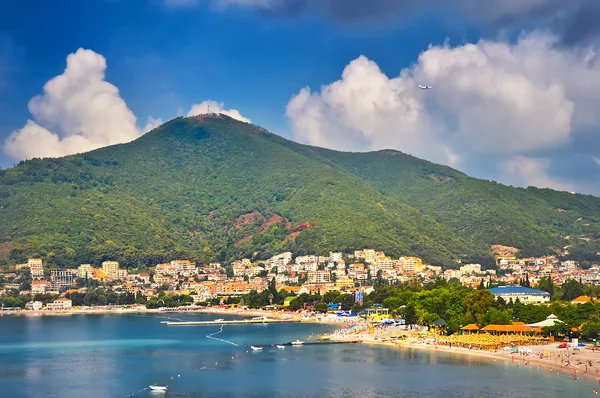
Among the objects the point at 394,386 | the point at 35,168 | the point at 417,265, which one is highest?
the point at 35,168

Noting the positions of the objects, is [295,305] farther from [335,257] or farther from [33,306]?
[33,306]

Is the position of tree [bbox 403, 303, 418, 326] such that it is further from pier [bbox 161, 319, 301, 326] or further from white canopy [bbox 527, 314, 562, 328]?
pier [bbox 161, 319, 301, 326]

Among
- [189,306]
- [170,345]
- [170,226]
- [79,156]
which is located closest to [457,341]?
[170,345]

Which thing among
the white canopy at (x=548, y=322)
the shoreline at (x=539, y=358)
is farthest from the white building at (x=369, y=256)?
the white canopy at (x=548, y=322)

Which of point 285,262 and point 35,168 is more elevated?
point 35,168

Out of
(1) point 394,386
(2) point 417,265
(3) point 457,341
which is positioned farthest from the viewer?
(2) point 417,265

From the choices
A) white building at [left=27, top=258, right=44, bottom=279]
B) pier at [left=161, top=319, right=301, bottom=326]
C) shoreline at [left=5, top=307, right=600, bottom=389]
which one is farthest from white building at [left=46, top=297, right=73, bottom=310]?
shoreline at [left=5, top=307, right=600, bottom=389]

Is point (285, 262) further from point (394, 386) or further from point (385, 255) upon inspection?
point (394, 386)
